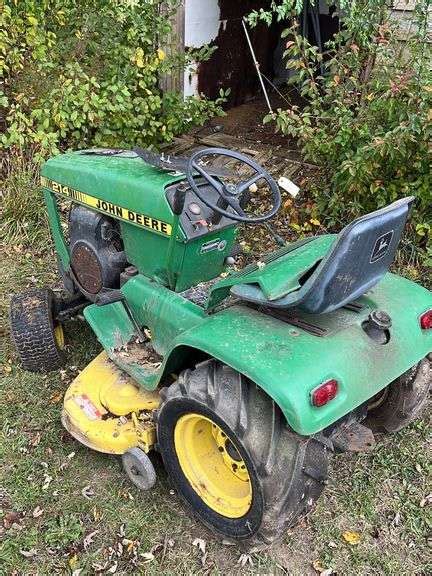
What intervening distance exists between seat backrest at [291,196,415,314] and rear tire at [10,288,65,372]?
5.78ft

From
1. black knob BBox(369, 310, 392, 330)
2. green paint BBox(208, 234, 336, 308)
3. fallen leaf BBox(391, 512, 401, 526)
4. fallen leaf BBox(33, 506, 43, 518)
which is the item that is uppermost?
green paint BBox(208, 234, 336, 308)

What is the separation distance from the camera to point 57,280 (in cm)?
449

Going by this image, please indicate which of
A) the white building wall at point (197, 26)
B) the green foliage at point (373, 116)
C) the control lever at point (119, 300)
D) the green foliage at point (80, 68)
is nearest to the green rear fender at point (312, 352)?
the control lever at point (119, 300)

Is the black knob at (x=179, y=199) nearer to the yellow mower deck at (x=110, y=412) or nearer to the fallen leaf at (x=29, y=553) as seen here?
the yellow mower deck at (x=110, y=412)

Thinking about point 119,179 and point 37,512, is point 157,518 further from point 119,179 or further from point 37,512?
point 119,179

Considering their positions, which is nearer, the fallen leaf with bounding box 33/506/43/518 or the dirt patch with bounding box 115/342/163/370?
the fallen leaf with bounding box 33/506/43/518

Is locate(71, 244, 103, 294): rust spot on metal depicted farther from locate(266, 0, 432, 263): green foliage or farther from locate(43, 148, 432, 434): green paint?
locate(266, 0, 432, 263): green foliage

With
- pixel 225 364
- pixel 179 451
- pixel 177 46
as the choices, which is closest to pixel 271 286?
pixel 225 364

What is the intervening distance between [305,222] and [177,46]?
2.29 m

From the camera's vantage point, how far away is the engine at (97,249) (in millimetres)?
3275

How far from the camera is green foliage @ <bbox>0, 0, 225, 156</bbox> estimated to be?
4.95m

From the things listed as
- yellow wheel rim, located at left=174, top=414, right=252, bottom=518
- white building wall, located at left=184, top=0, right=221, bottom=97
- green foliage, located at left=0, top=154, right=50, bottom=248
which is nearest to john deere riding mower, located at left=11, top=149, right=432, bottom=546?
yellow wheel rim, located at left=174, top=414, right=252, bottom=518

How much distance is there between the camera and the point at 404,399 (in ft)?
9.14

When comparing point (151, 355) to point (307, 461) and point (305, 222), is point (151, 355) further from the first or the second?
point (305, 222)
